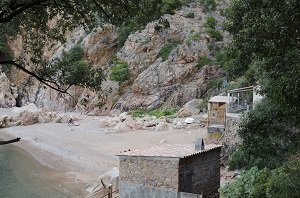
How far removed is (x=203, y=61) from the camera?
52.2m

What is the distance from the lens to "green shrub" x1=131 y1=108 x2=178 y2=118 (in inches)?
1834

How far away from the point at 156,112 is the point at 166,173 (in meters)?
33.7

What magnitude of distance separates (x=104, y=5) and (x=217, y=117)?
800 inches

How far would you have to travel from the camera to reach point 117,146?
3434cm

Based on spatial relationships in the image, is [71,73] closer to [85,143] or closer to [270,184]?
[270,184]

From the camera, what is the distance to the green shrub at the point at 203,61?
51969 millimetres

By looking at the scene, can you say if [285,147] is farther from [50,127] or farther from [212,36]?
[212,36]

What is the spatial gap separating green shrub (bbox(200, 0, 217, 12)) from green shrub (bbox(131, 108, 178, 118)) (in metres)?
20.1

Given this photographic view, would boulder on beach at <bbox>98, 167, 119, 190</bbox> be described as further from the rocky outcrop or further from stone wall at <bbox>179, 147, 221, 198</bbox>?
the rocky outcrop

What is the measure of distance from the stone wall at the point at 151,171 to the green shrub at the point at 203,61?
123ft

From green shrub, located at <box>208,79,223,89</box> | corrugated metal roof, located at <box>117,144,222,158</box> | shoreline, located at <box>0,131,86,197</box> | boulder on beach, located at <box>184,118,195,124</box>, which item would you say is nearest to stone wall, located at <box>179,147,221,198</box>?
corrugated metal roof, located at <box>117,144,222,158</box>

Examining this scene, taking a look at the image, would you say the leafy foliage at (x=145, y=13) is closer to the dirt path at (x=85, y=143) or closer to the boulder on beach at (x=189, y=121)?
the dirt path at (x=85, y=143)

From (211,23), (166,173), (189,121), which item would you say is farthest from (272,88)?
(211,23)

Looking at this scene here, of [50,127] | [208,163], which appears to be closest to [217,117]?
[208,163]
